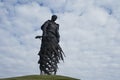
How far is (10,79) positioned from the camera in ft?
86.9

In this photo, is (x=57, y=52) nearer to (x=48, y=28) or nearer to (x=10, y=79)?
(x=48, y=28)

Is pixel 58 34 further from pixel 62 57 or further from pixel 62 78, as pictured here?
pixel 62 78

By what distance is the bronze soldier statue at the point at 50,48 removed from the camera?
32156 mm

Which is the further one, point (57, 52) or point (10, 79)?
point (57, 52)

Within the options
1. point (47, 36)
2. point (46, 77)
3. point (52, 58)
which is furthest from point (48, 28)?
point (46, 77)

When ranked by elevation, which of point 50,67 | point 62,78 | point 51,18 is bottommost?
point 62,78

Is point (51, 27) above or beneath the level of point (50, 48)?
above

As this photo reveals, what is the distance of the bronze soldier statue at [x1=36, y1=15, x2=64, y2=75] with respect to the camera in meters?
32.2

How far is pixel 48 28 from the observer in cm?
3281

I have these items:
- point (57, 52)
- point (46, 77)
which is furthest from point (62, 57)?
→ point (46, 77)

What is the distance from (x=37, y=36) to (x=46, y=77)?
6.65 metres

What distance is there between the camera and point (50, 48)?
32.4 m

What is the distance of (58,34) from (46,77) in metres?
7.52

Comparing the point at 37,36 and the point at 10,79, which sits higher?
the point at 37,36
